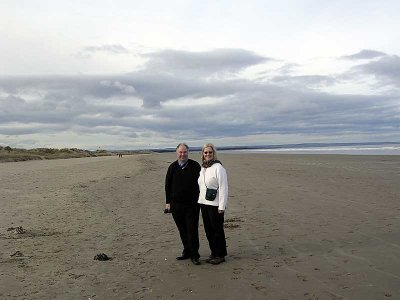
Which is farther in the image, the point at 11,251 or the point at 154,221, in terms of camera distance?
the point at 154,221

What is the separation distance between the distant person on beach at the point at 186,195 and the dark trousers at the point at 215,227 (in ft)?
0.67

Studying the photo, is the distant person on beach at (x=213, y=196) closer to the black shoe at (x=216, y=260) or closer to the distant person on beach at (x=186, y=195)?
the black shoe at (x=216, y=260)

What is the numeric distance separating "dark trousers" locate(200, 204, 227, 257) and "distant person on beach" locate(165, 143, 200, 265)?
20 centimetres

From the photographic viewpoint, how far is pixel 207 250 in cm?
849

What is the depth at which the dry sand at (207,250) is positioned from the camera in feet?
20.2

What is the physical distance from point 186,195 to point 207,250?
5.19 feet

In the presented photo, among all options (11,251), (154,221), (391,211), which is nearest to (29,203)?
(154,221)

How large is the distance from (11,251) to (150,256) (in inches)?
112

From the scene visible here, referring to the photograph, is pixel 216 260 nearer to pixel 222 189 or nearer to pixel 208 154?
pixel 222 189

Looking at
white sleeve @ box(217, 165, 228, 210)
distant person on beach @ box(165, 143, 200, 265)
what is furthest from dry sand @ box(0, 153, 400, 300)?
white sleeve @ box(217, 165, 228, 210)

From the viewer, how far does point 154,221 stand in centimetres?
1165

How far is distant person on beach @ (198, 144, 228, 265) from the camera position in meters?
7.26

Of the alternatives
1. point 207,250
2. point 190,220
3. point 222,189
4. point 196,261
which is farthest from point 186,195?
point 207,250

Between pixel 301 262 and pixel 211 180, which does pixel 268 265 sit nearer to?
pixel 301 262
